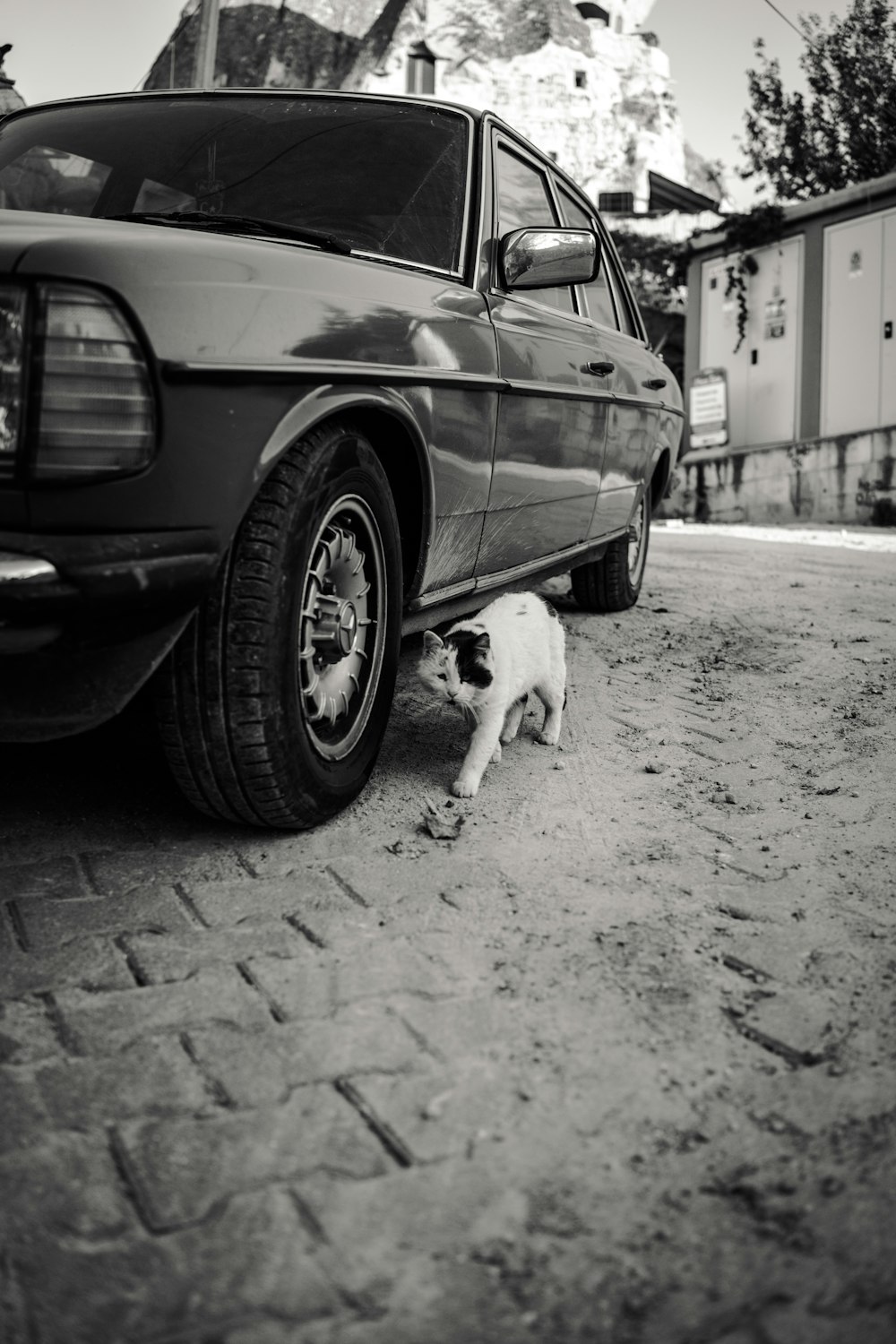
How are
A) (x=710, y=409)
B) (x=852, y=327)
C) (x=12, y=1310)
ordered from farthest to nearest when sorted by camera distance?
(x=710, y=409), (x=852, y=327), (x=12, y=1310)

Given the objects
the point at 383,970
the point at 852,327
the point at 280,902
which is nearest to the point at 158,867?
the point at 280,902

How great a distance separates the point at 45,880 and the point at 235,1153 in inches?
43.3

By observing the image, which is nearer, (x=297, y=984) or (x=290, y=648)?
(x=297, y=984)

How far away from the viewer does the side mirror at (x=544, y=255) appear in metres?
3.34

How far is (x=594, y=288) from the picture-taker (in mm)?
4887

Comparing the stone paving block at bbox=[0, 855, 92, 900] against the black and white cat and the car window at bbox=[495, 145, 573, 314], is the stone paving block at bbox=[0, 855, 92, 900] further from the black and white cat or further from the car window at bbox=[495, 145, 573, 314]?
the car window at bbox=[495, 145, 573, 314]

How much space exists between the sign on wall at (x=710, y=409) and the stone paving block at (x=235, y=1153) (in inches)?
754

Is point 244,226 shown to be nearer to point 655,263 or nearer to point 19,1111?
point 19,1111

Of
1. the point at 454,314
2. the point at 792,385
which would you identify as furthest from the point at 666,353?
the point at 454,314

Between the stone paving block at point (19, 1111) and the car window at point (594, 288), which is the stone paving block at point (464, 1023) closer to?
the stone paving block at point (19, 1111)

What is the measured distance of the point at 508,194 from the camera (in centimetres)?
371

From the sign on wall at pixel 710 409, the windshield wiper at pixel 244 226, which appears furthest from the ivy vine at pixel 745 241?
the windshield wiper at pixel 244 226

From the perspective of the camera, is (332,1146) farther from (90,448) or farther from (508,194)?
(508,194)

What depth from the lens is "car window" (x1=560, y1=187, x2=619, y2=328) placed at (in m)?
4.62
